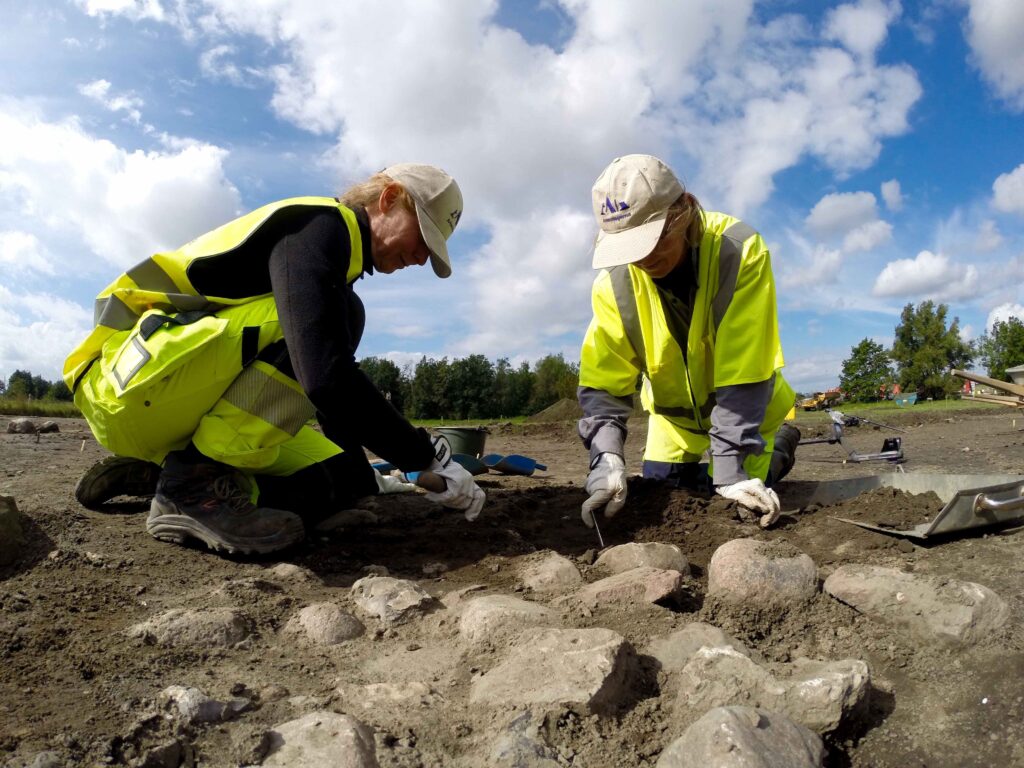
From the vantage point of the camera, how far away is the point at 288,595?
197 centimetres

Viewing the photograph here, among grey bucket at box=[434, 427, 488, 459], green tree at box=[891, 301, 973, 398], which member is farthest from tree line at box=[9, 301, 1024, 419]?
grey bucket at box=[434, 427, 488, 459]

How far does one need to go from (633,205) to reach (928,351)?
33.5m

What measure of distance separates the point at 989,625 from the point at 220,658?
65.6 inches

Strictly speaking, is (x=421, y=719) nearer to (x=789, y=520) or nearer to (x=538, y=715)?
(x=538, y=715)

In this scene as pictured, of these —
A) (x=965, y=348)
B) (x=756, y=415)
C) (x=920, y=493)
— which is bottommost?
(x=920, y=493)

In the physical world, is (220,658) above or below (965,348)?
below

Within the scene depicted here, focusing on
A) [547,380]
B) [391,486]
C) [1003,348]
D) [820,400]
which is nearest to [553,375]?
[547,380]

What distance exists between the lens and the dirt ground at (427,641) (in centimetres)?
124

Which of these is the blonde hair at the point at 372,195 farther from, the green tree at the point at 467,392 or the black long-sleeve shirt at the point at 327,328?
the green tree at the point at 467,392

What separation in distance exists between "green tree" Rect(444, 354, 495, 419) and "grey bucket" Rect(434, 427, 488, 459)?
26053mm

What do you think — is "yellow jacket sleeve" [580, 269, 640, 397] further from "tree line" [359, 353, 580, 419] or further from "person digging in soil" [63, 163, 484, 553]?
"tree line" [359, 353, 580, 419]

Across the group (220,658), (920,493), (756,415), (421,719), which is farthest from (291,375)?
(920,493)

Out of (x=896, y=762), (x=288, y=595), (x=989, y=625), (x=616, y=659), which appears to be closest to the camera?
(x=896, y=762)

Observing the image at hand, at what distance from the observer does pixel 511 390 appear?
107ft
